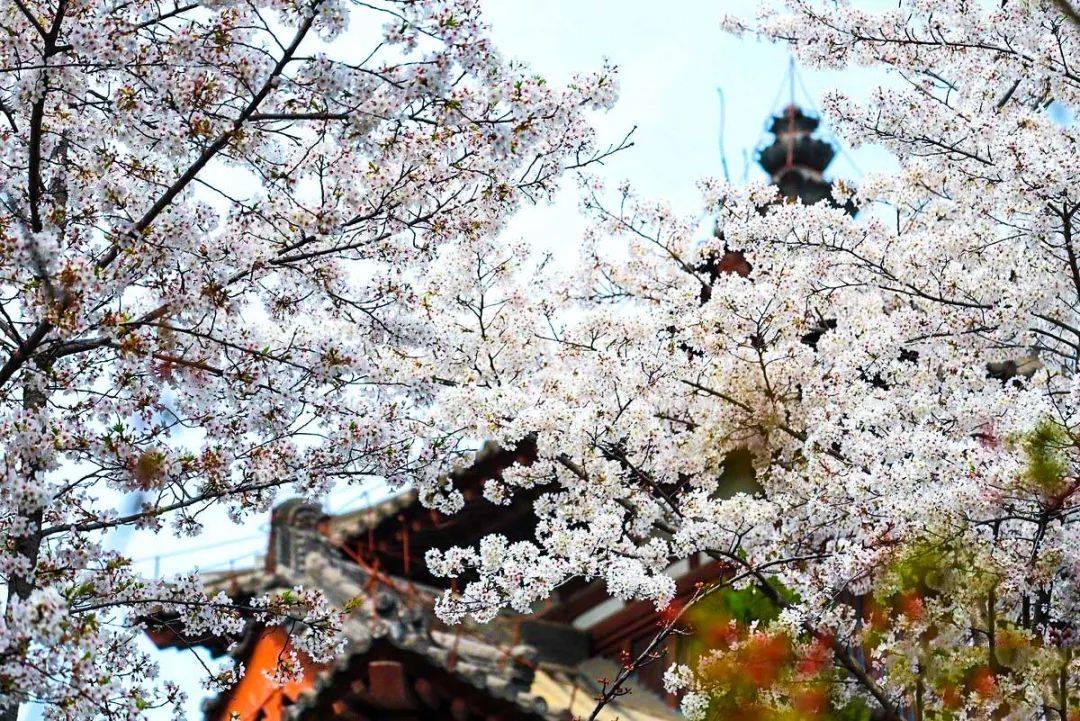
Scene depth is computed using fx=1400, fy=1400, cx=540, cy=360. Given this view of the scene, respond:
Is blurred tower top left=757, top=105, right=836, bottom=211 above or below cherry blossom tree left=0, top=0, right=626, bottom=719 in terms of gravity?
above

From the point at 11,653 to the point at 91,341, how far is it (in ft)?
A: 5.93

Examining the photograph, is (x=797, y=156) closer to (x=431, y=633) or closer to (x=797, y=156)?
(x=797, y=156)

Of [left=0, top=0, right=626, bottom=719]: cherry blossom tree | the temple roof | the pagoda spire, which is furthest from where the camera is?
the pagoda spire

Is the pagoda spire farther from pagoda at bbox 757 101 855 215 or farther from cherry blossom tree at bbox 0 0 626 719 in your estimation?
cherry blossom tree at bbox 0 0 626 719

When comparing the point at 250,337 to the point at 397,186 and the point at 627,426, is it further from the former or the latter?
the point at 627,426

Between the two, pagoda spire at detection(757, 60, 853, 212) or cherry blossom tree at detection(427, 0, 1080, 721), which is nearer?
cherry blossom tree at detection(427, 0, 1080, 721)

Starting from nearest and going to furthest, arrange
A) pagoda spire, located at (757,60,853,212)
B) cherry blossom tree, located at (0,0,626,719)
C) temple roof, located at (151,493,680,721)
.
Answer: cherry blossom tree, located at (0,0,626,719) → temple roof, located at (151,493,680,721) → pagoda spire, located at (757,60,853,212)

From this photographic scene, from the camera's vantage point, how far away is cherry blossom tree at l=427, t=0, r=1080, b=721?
28.6ft

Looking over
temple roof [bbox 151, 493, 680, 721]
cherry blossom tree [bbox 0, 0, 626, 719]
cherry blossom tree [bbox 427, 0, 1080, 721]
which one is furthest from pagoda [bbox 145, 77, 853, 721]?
cherry blossom tree [bbox 0, 0, 626, 719]

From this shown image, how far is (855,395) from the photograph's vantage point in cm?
1118

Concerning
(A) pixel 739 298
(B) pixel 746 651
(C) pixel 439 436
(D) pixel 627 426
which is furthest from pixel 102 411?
(A) pixel 739 298

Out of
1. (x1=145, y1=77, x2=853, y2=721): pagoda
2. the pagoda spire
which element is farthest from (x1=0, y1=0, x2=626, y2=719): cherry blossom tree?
the pagoda spire

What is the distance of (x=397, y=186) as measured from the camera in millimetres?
7695

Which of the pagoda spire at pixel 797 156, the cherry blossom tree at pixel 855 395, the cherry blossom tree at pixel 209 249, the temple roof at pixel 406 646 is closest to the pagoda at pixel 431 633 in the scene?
the temple roof at pixel 406 646
